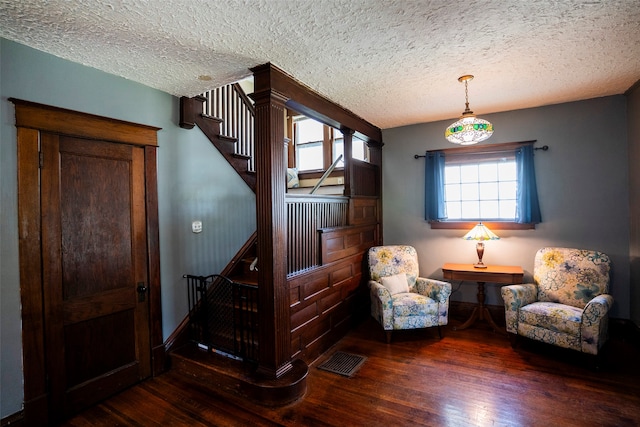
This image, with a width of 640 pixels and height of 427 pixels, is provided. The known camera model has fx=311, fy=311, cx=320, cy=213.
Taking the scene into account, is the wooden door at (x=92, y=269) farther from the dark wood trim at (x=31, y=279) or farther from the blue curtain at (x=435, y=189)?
the blue curtain at (x=435, y=189)

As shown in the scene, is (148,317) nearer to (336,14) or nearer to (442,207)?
(336,14)

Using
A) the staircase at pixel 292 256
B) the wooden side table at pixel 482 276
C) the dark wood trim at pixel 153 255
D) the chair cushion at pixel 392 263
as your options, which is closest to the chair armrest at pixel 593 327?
the wooden side table at pixel 482 276

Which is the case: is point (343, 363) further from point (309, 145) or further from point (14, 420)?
point (309, 145)

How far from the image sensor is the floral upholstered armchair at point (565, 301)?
2.76 metres

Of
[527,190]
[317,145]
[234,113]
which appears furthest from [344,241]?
[317,145]

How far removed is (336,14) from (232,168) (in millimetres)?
2230

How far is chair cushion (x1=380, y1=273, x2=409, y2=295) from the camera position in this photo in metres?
3.71

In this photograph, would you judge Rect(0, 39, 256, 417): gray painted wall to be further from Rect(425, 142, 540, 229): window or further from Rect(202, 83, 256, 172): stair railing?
Rect(425, 142, 540, 229): window

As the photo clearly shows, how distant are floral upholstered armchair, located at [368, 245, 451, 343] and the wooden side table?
0.29 m

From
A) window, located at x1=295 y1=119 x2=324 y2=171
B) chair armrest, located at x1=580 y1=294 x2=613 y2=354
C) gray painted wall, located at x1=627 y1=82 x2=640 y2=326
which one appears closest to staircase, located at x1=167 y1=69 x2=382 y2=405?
window, located at x1=295 y1=119 x2=324 y2=171

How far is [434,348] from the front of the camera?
3.26 m

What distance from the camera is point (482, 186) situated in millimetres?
4105

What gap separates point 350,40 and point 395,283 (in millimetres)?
2674

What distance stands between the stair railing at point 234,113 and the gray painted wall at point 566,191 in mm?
2332
